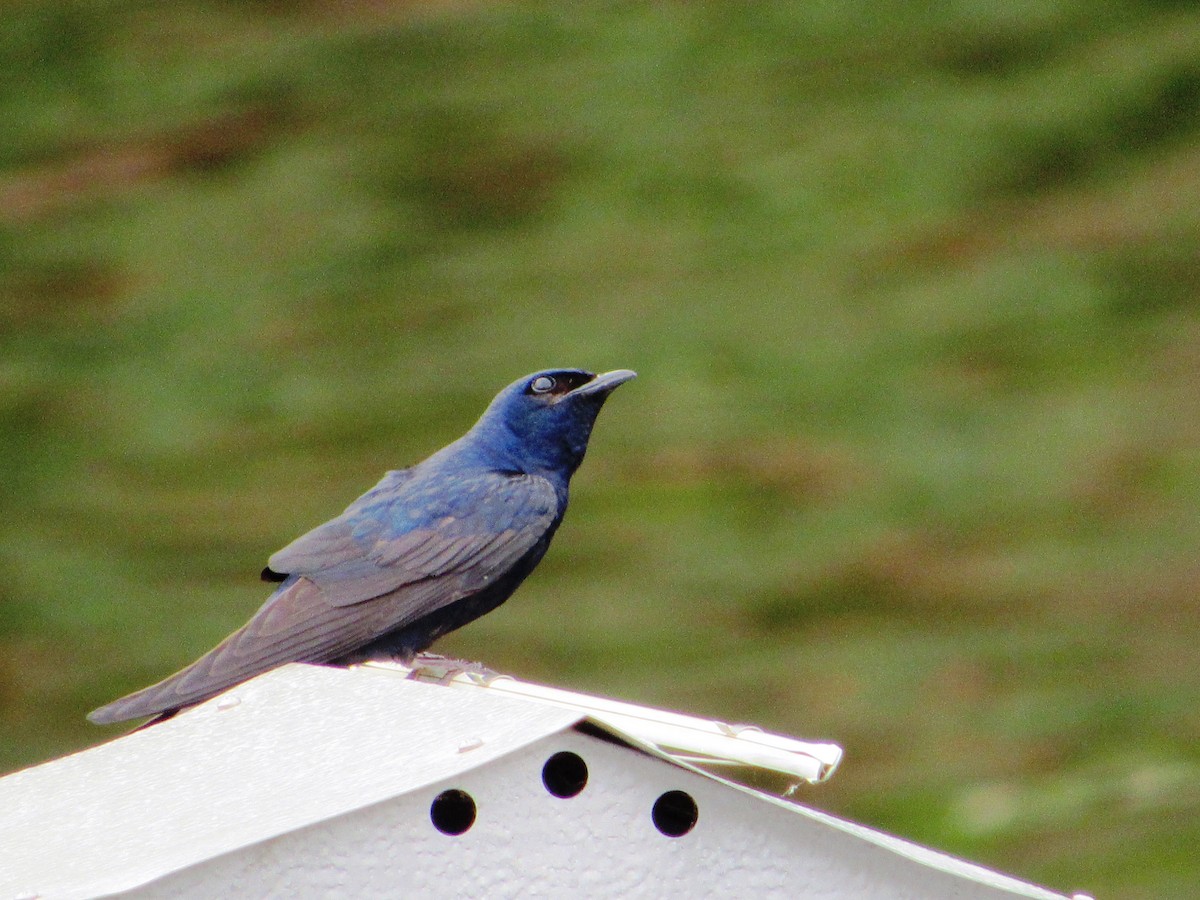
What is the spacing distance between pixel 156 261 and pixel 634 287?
205 centimetres

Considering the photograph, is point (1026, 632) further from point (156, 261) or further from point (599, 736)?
point (599, 736)

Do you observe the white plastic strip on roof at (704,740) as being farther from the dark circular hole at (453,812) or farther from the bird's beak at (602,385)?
the bird's beak at (602,385)

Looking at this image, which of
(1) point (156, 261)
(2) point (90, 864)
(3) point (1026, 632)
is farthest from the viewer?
(1) point (156, 261)

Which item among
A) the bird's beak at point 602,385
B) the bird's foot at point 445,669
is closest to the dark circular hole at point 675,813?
the bird's foot at point 445,669

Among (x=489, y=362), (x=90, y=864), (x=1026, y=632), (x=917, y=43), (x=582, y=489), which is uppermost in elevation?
(x=917, y=43)

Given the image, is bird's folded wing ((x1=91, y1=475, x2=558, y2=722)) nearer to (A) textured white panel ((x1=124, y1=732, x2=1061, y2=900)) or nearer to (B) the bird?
(B) the bird

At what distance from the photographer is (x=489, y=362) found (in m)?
7.40

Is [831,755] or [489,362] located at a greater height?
[489,362]

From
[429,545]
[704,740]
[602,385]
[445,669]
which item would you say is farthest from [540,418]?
[704,740]

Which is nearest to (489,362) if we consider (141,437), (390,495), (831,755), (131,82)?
(141,437)

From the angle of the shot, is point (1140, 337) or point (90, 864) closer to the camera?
point (90, 864)

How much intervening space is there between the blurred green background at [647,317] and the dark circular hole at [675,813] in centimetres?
408

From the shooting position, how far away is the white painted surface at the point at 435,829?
218 centimetres

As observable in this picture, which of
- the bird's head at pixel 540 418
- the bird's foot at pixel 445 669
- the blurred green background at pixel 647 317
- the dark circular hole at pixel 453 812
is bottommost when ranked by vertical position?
A: the dark circular hole at pixel 453 812
